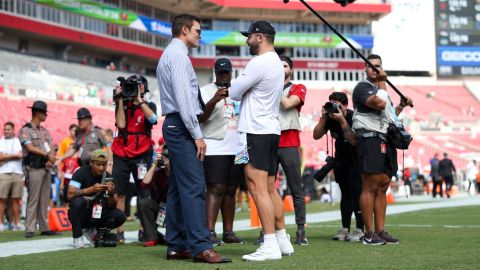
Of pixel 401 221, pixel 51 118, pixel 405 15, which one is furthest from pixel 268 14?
pixel 401 221

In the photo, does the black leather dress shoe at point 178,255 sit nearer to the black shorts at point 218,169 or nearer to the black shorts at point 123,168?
the black shorts at point 218,169

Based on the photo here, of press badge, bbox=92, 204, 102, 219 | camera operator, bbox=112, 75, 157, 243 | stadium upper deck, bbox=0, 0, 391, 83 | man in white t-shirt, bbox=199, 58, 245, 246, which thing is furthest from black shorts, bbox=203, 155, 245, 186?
stadium upper deck, bbox=0, 0, 391, 83

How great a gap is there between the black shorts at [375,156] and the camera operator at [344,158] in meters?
0.49

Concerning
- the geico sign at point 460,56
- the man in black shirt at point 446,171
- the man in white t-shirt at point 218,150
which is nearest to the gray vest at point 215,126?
the man in white t-shirt at point 218,150

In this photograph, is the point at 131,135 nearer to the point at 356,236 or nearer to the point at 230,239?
the point at 230,239

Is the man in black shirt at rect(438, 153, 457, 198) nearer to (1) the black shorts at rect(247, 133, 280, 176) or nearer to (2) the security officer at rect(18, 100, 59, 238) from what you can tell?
(2) the security officer at rect(18, 100, 59, 238)

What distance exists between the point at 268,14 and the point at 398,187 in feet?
190

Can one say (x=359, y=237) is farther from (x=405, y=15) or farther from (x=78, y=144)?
(x=405, y=15)

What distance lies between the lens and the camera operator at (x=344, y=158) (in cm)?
942

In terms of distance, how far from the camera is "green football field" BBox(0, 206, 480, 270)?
258 inches

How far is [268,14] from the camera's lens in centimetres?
9275

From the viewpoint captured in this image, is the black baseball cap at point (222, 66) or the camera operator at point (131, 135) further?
the camera operator at point (131, 135)

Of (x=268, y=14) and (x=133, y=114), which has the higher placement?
(x=268, y=14)

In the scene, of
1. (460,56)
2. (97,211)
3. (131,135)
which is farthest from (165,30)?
(97,211)
